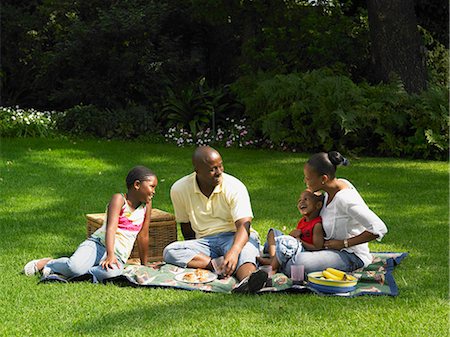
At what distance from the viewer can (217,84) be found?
17188 millimetres

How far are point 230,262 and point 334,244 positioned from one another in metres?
0.77

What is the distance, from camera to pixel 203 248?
19.8 feet

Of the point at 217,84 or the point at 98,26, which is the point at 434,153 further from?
the point at 98,26

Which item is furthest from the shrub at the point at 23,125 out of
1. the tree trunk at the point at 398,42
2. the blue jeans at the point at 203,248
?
the blue jeans at the point at 203,248

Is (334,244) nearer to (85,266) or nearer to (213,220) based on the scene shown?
(213,220)

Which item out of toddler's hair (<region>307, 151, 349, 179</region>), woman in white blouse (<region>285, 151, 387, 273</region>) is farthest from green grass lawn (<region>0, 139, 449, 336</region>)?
toddler's hair (<region>307, 151, 349, 179</region>)

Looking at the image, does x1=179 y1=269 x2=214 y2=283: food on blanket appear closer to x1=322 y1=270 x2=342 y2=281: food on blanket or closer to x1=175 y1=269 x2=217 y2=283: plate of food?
x1=175 y1=269 x2=217 y2=283: plate of food

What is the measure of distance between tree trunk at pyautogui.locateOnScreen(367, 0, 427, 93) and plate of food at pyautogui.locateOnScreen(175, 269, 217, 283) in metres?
8.14

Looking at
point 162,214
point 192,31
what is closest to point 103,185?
point 162,214

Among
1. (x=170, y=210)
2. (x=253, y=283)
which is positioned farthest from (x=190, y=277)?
(x=170, y=210)

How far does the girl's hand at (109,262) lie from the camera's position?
5.66 meters

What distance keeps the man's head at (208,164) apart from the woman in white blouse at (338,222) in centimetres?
65

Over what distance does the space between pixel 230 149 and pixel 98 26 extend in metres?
4.67

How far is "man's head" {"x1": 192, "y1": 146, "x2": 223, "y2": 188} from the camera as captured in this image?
19.3ft
